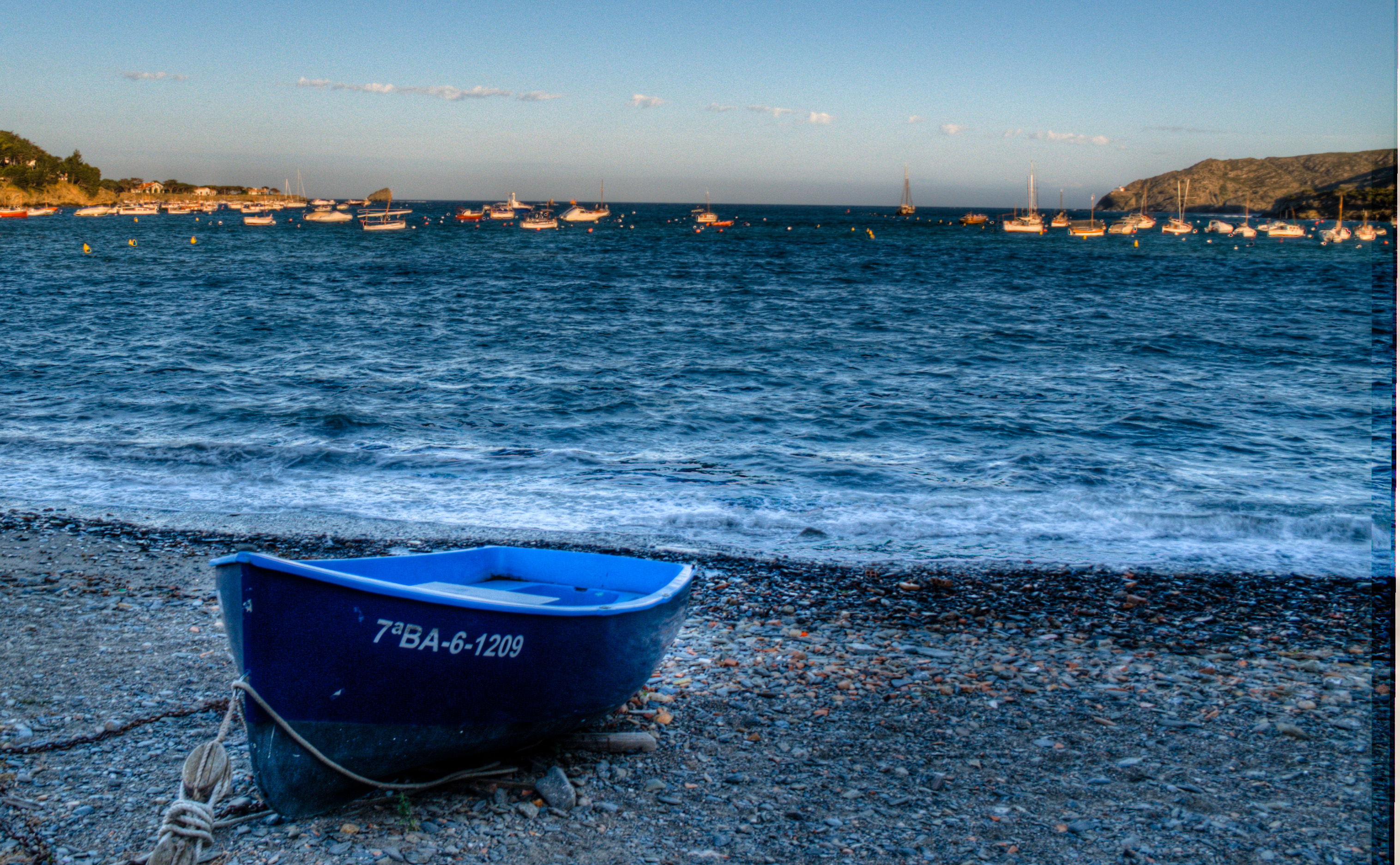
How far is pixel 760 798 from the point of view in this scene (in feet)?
19.5

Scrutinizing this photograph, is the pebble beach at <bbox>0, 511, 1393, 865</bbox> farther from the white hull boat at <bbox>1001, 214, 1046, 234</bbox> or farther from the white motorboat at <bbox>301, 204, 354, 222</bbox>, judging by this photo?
the white motorboat at <bbox>301, 204, 354, 222</bbox>

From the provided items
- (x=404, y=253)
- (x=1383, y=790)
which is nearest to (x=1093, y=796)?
(x=1383, y=790)

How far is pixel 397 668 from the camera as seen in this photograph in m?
5.25

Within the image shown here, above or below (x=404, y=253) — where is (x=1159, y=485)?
below

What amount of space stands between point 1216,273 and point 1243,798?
65439 millimetres

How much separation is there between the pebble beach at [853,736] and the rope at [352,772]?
8cm

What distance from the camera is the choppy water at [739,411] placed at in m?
13.6

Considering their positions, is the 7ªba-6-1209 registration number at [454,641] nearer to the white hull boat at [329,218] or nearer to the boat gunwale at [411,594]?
the boat gunwale at [411,594]

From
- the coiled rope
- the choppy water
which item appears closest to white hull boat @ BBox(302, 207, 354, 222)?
the choppy water

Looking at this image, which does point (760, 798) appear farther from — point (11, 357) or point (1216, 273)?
point (1216, 273)

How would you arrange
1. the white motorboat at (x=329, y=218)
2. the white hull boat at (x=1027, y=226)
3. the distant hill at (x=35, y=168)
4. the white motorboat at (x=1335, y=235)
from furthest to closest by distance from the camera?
the distant hill at (x=35, y=168), the white motorboat at (x=329, y=218), the white hull boat at (x=1027, y=226), the white motorboat at (x=1335, y=235)

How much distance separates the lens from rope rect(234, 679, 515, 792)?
16.5ft

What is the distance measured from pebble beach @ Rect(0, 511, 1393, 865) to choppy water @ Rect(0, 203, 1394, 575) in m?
2.51

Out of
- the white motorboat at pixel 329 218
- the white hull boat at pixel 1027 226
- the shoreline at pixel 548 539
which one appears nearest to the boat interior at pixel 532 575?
the shoreline at pixel 548 539
